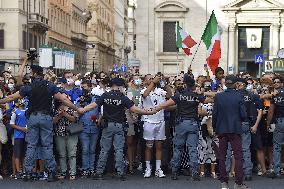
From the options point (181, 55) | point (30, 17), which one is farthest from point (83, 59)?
point (181, 55)

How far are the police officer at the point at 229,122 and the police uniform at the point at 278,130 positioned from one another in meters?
2.19

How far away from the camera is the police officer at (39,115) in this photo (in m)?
13.9

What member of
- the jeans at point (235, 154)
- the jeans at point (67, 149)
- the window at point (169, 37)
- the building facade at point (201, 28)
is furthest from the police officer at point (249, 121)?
the window at point (169, 37)

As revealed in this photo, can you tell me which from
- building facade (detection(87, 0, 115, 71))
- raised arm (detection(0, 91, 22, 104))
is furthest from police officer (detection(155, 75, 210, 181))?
building facade (detection(87, 0, 115, 71))

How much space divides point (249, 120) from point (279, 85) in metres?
1.16

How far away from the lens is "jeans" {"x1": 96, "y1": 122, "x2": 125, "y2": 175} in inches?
568

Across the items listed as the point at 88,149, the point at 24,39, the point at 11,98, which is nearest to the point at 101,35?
the point at 24,39

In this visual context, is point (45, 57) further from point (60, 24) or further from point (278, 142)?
point (60, 24)

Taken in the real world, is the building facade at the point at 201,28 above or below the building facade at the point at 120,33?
below

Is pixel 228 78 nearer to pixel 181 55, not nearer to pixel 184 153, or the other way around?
pixel 184 153

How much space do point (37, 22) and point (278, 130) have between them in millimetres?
48565

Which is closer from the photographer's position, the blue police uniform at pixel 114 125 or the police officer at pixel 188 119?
the blue police uniform at pixel 114 125

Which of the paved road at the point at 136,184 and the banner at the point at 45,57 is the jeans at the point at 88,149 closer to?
the paved road at the point at 136,184

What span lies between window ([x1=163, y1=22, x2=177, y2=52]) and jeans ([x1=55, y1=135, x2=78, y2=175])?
111 ft
